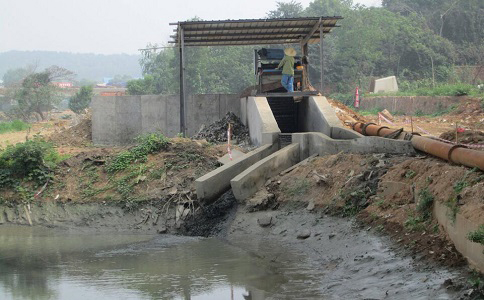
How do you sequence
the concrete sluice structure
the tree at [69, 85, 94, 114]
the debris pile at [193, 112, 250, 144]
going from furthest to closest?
1. the tree at [69, 85, 94, 114]
2. the debris pile at [193, 112, 250, 144]
3. the concrete sluice structure

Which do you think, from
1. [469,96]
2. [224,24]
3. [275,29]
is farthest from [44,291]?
[469,96]

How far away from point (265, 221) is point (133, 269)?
10.2 feet

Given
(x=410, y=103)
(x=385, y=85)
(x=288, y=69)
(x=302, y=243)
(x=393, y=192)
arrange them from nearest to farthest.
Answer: (x=393, y=192)
(x=302, y=243)
(x=288, y=69)
(x=410, y=103)
(x=385, y=85)

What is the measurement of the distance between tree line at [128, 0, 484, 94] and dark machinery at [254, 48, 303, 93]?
29.0 m

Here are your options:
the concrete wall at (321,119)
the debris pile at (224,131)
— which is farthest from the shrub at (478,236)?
the debris pile at (224,131)

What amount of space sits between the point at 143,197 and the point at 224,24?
27.6 ft

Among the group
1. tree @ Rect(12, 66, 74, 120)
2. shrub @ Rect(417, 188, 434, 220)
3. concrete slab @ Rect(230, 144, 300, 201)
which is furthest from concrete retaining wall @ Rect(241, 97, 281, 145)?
tree @ Rect(12, 66, 74, 120)

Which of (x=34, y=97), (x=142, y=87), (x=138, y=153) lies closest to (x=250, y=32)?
(x=138, y=153)

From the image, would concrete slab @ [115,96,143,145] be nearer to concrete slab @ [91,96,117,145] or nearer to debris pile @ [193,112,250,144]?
concrete slab @ [91,96,117,145]

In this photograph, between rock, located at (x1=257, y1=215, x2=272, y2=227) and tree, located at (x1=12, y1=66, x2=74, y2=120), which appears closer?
rock, located at (x1=257, y1=215, x2=272, y2=227)

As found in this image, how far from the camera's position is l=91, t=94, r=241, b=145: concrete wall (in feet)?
78.9

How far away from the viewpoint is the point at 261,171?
48.4 feet

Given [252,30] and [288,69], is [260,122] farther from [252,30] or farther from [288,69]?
[252,30]

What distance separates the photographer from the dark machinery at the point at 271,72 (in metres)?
22.2
